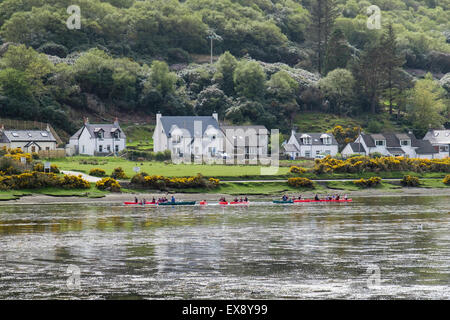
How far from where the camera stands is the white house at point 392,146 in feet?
484

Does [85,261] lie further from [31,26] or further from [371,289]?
[31,26]

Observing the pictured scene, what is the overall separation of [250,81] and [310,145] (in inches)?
1229

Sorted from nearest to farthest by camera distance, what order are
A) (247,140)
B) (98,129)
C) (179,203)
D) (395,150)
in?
1. (179,203)
2. (98,129)
3. (247,140)
4. (395,150)

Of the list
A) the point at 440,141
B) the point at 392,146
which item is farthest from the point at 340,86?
the point at 392,146

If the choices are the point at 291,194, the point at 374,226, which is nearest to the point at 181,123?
the point at 291,194

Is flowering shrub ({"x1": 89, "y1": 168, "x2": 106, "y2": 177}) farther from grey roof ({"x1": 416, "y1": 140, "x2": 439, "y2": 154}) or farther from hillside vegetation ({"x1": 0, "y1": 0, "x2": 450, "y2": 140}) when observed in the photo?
grey roof ({"x1": 416, "y1": 140, "x2": 439, "y2": 154})

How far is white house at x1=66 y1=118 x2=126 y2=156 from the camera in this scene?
440ft

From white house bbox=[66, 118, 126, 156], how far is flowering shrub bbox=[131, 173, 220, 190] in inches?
1435

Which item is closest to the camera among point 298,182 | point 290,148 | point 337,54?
point 298,182

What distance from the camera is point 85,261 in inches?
1973

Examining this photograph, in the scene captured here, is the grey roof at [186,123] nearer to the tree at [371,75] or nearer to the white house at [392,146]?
the white house at [392,146]

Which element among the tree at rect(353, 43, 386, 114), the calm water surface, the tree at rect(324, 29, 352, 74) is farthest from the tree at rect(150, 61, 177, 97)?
the calm water surface

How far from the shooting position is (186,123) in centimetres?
14375

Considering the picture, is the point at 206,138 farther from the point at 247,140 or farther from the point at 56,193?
the point at 56,193
